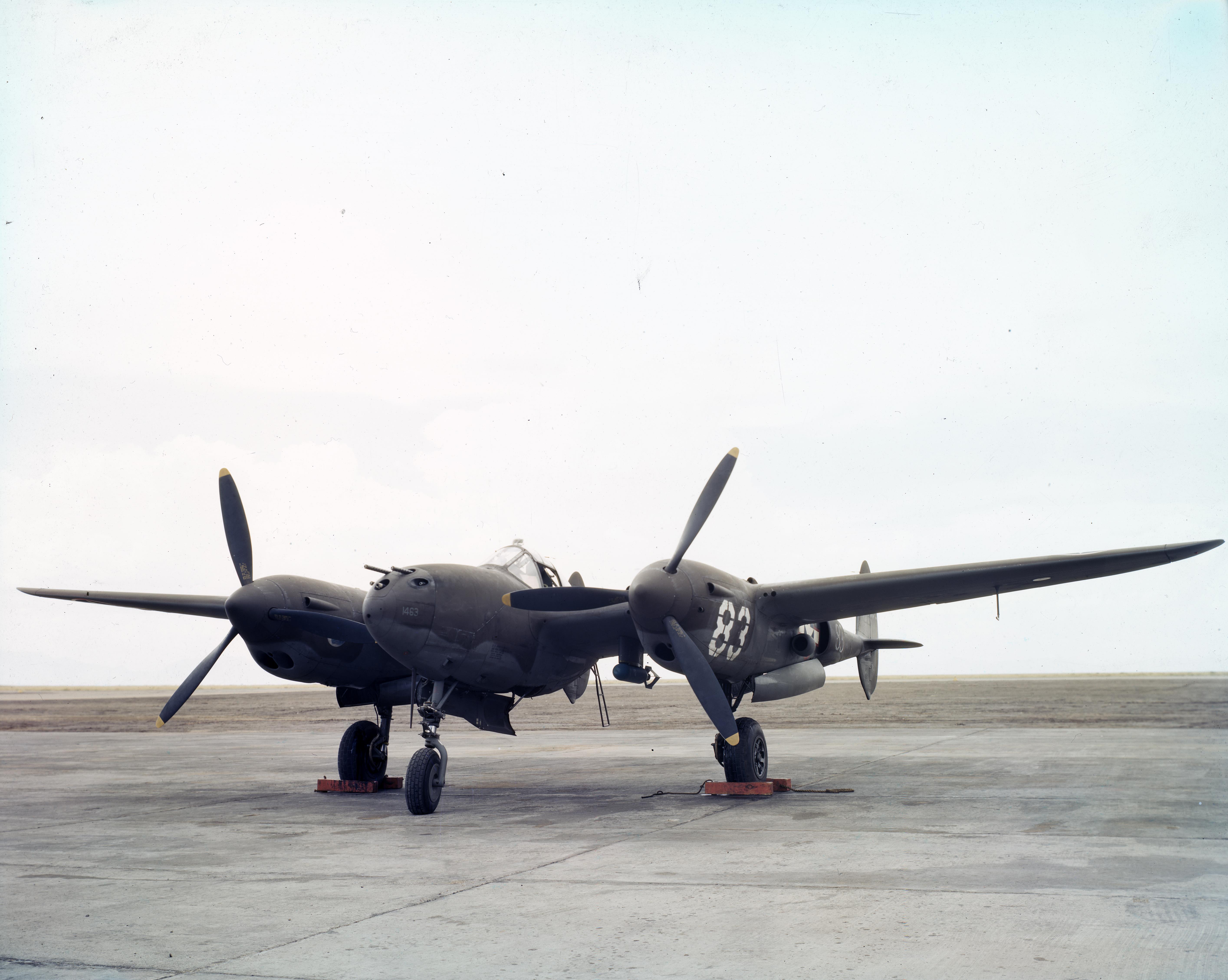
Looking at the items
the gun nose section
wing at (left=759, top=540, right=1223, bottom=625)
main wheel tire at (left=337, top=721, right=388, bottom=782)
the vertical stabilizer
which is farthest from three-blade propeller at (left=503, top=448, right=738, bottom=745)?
the vertical stabilizer

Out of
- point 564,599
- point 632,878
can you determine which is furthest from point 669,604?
point 632,878

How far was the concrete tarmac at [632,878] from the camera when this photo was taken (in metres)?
6.11

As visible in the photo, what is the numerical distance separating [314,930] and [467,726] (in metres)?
31.4

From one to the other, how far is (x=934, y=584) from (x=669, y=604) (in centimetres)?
409

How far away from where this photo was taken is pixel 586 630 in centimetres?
1531

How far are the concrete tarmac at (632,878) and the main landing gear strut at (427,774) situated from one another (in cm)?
33

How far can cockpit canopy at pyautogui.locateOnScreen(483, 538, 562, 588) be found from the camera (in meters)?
15.7

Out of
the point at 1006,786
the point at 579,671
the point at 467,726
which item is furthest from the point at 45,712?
the point at 1006,786

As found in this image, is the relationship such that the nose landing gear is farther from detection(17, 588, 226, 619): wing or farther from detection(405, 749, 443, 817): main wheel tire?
detection(17, 588, 226, 619): wing

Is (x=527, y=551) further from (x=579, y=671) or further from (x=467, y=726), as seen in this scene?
(x=467, y=726)

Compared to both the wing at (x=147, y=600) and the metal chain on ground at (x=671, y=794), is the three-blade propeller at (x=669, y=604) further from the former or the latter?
the wing at (x=147, y=600)

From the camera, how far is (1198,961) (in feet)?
19.3

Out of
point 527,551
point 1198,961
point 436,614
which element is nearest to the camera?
point 1198,961

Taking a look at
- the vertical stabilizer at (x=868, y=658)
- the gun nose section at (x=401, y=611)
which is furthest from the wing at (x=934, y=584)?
the vertical stabilizer at (x=868, y=658)
